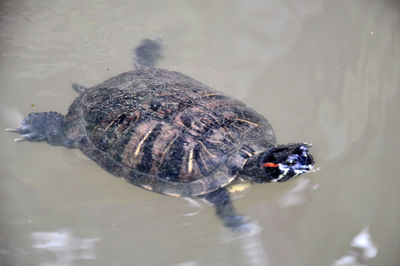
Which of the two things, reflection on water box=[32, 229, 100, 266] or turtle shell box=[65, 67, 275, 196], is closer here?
→ turtle shell box=[65, 67, 275, 196]

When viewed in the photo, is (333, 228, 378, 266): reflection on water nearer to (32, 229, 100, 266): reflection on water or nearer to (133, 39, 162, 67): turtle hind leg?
(32, 229, 100, 266): reflection on water

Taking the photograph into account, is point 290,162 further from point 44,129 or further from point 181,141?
point 44,129

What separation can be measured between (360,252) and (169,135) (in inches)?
102

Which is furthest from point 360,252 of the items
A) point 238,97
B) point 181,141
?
point 238,97

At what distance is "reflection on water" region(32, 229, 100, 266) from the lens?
3482mm

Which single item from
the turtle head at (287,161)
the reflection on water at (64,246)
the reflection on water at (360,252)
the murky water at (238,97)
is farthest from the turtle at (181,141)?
the reflection on water at (360,252)

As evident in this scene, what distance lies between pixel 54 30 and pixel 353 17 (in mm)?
5819

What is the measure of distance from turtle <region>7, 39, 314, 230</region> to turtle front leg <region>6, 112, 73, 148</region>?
129 mm

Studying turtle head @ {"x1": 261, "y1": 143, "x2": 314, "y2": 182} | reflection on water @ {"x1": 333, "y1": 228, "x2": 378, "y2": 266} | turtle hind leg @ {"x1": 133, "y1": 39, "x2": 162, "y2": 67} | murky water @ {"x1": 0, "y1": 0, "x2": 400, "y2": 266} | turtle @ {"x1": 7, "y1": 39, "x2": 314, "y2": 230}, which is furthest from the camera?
turtle hind leg @ {"x1": 133, "y1": 39, "x2": 162, "y2": 67}

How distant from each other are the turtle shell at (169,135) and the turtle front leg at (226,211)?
27cm

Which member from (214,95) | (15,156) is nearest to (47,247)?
(15,156)

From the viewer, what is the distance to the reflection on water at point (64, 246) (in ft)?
11.4

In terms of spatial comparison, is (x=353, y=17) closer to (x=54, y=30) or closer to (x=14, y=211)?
(x=54, y=30)

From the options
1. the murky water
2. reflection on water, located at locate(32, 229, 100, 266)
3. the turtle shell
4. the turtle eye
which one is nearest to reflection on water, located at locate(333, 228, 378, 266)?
the murky water
